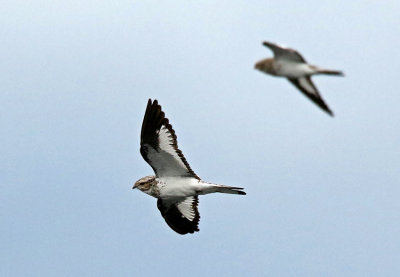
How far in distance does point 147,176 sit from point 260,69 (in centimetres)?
485

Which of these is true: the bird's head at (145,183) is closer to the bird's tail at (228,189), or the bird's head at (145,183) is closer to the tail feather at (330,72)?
the bird's tail at (228,189)

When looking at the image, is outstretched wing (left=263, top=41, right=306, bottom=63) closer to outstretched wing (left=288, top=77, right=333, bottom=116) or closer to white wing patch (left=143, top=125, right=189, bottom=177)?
outstretched wing (left=288, top=77, right=333, bottom=116)

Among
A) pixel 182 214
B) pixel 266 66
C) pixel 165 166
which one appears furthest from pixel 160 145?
pixel 266 66

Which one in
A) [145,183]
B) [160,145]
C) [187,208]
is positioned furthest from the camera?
[187,208]

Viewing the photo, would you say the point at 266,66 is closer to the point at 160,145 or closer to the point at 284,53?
the point at 284,53

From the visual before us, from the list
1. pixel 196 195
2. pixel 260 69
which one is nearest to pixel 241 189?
pixel 196 195

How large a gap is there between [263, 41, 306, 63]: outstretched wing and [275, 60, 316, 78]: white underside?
0.15m

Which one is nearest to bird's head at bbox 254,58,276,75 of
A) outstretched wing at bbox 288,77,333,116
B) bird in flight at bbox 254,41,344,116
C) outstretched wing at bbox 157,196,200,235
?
bird in flight at bbox 254,41,344,116

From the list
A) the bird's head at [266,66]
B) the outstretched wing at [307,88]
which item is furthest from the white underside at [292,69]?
the outstretched wing at [307,88]

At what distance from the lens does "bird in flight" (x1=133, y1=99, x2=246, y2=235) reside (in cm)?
2348

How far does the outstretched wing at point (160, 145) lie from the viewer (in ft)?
77.0

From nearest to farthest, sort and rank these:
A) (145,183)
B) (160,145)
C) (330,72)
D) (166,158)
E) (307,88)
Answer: (330,72) < (307,88) < (160,145) < (166,158) < (145,183)

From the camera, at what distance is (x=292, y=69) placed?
68.1 ft

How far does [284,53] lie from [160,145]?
476 centimetres
